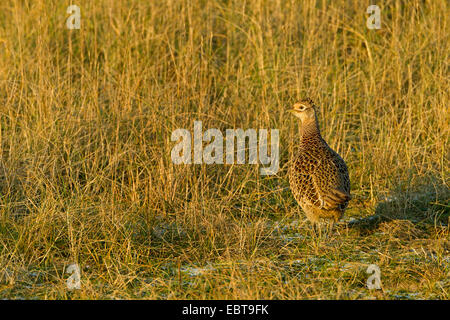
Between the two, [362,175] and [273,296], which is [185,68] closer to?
[362,175]

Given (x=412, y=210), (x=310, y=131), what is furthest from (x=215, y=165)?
(x=412, y=210)

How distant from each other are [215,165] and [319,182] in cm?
107

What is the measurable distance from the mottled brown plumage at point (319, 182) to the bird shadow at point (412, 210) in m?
0.36

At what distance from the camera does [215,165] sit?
507cm

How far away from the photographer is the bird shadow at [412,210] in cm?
453

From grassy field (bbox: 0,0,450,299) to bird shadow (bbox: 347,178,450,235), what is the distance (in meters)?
0.02

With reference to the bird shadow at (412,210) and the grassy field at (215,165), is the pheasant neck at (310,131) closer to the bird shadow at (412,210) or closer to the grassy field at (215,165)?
the grassy field at (215,165)

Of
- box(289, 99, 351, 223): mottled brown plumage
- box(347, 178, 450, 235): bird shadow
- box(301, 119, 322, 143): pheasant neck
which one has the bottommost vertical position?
box(347, 178, 450, 235): bird shadow

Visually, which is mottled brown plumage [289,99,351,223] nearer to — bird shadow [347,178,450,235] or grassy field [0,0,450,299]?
grassy field [0,0,450,299]

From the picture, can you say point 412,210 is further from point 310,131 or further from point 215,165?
point 215,165

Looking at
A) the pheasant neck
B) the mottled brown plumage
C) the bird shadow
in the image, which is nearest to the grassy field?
Answer: the bird shadow

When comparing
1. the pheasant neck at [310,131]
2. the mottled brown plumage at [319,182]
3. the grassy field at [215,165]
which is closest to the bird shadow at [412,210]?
the grassy field at [215,165]

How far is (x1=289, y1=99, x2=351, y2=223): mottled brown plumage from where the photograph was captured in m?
4.23

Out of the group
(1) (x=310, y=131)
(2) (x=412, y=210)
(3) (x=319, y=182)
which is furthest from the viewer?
(2) (x=412, y=210)
